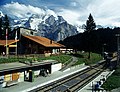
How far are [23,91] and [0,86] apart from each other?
3.39m

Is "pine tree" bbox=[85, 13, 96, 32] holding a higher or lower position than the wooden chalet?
higher

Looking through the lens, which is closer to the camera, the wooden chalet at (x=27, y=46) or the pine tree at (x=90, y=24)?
the wooden chalet at (x=27, y=46)

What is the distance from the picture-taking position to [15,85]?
30.5m

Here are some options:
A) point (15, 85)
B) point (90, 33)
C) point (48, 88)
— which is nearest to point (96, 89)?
point (48, 88)

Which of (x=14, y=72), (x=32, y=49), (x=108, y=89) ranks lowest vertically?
(x=108, y=89)

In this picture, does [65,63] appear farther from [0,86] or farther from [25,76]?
[0,86]

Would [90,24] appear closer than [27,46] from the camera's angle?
No

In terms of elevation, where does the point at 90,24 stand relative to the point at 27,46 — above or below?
above

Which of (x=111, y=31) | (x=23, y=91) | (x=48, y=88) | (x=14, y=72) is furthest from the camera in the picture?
(x=111, y=31)

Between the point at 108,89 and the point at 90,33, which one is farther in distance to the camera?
the point at 90,33

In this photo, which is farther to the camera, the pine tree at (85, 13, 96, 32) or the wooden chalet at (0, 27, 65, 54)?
the pine tree at (85, 13, 96, 32)

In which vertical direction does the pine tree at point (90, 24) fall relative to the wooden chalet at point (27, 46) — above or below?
above

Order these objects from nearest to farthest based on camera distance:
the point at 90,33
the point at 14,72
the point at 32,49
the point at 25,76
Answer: the point at 14,72
the point at 25,76
the point at 32,49
the point at 90,33

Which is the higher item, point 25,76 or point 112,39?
point 112,39
